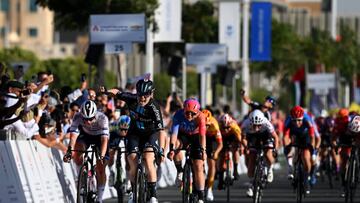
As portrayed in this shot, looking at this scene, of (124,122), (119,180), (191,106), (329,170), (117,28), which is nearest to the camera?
(191,106)

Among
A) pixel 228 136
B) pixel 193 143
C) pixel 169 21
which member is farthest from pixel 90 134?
pixel 169 21

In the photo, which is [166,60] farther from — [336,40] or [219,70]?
[336,40]

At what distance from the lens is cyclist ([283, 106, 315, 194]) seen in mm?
26641

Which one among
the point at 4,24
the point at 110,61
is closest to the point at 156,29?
the point at 110,61

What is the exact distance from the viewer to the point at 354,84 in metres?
98.7

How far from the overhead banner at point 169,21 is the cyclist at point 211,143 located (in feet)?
42.7

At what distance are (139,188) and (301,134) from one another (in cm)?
722

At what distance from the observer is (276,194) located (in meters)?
29.8

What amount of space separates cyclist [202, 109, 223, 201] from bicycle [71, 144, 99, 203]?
3631 millimetres

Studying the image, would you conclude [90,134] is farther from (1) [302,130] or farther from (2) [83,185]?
(1) [302,130]

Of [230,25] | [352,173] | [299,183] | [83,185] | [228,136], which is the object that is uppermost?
[230,25]

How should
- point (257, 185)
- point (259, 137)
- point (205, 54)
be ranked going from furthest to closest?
1. point (205, 54)
2. point (259, 137)
3. point (257, 185)

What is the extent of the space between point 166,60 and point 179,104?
61.4 feet

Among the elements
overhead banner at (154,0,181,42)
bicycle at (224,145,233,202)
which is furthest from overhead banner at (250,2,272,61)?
bicycle at (224,145,233,202)
